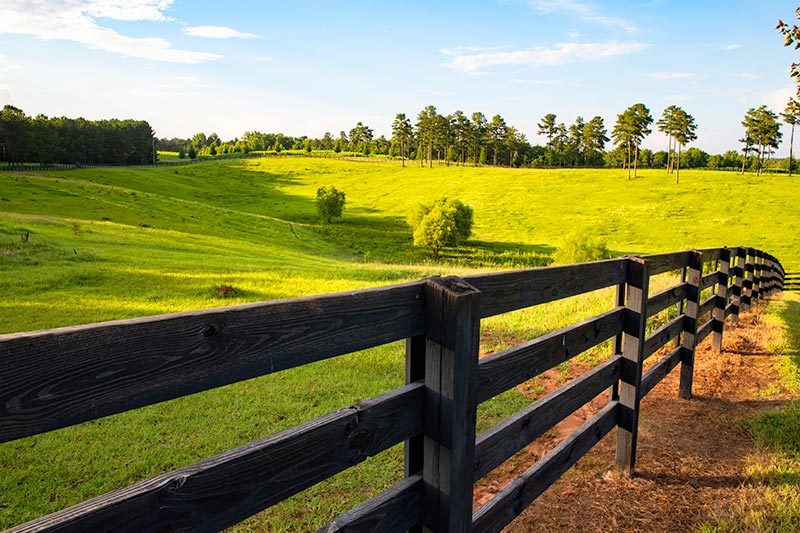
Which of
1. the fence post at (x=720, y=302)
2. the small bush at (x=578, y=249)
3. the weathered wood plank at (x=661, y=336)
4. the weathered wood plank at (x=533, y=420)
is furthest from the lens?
the small bush at (x=578, y=249)

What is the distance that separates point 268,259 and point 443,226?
2560cm

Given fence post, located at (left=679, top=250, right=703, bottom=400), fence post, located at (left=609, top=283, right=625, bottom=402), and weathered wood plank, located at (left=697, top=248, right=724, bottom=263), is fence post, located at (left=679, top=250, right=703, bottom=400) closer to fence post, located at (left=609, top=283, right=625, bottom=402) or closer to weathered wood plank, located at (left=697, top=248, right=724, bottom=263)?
weathered wood plank, located at (left=697, top=248, right=724, bottom=263)

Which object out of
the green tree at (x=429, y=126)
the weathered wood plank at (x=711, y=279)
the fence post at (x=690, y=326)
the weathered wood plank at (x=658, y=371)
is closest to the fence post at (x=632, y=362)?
the weathered wood plank at (x=658, y=371)

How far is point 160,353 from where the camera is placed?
57.7 inches

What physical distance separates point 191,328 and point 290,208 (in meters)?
73.9

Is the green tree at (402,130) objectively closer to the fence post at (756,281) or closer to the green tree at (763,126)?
the green tree at (763,126)

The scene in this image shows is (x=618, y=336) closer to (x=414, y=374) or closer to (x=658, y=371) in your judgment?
(x=658, y=371)

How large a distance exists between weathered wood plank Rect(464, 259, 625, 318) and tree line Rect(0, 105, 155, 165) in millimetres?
94870

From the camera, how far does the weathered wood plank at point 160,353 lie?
125 cm

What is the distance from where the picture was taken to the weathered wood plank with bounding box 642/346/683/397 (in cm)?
510

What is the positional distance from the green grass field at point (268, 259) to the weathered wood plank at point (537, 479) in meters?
1.87

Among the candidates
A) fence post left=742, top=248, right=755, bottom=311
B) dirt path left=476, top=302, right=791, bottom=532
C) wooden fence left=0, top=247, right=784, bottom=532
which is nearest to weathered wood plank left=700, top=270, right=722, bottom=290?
dirt path left=476, top=302, right=791, bottom=532

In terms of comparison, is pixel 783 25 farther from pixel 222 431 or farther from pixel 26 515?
pixel 26 515

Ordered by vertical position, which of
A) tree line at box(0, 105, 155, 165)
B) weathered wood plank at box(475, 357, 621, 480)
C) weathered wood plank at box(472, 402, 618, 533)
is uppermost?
tree line at box(0, 105, 155, 165)
